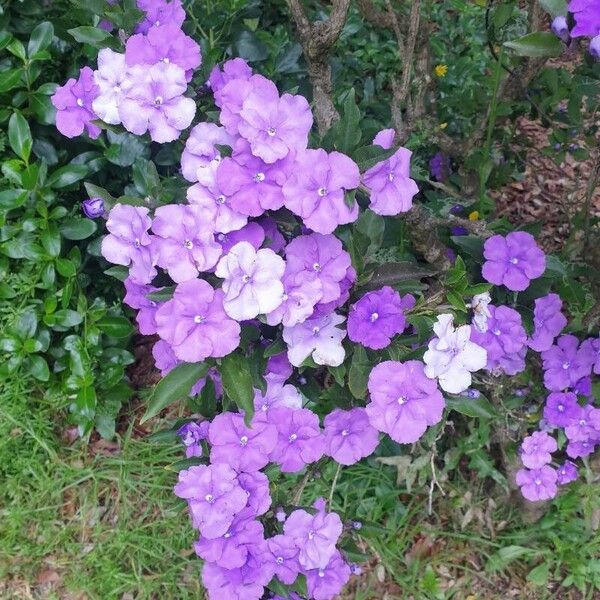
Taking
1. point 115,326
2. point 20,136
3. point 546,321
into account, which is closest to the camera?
point 546,321

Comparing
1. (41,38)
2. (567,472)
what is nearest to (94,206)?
(41,38)

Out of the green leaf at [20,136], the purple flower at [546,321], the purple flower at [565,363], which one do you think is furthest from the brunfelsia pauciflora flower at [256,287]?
the green leaf at [20,136]

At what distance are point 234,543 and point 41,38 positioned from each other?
5.15 feet

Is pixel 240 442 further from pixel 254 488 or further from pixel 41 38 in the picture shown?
pixel 41 38

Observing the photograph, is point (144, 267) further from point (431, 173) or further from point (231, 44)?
point (431, 173)

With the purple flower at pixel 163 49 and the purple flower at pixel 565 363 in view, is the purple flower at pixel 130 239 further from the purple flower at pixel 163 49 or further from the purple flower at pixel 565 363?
the purple flower at pixel 565 363

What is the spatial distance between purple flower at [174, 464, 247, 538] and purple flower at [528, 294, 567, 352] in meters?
0.85

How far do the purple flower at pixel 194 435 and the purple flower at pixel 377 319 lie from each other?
0.41 m

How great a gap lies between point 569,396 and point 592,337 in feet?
0.62

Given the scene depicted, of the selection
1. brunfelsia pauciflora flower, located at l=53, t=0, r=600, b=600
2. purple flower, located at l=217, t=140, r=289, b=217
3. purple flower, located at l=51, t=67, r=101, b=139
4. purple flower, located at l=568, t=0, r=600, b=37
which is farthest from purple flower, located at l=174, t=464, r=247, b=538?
purple flower, located at l=568, t=0, r=600, b=37

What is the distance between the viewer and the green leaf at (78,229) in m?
2.16

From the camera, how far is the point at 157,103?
1260 mm

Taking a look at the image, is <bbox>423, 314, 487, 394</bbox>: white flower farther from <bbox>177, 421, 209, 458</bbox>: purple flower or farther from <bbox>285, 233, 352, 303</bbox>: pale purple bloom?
<bbox>177, 421, 209, 458</bbox>: purple flower

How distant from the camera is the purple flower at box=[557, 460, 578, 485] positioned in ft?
6.68
